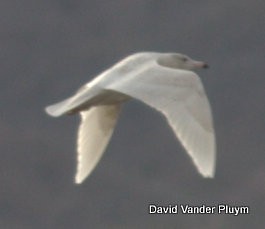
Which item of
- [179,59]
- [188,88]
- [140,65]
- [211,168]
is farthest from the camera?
[179,59]

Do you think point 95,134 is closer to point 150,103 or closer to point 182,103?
point 182,103

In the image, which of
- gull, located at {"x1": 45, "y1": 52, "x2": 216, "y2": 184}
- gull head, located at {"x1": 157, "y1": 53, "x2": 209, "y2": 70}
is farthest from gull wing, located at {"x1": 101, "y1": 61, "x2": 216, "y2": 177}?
gull head, located at {"x1": 157, "y1": 53, "x2": 209, "y2": 70}

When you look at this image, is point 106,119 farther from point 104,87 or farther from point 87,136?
point 104,87

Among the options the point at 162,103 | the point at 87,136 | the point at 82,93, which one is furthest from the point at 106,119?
the point at 162,103

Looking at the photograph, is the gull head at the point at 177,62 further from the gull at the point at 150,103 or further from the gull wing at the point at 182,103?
the gull wing at the point at 182,103

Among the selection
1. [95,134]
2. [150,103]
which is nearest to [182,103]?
[150,103]

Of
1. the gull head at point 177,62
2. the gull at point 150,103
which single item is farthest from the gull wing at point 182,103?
the gull head at point 177,62

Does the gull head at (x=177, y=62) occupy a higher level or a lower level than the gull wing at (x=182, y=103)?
higher
